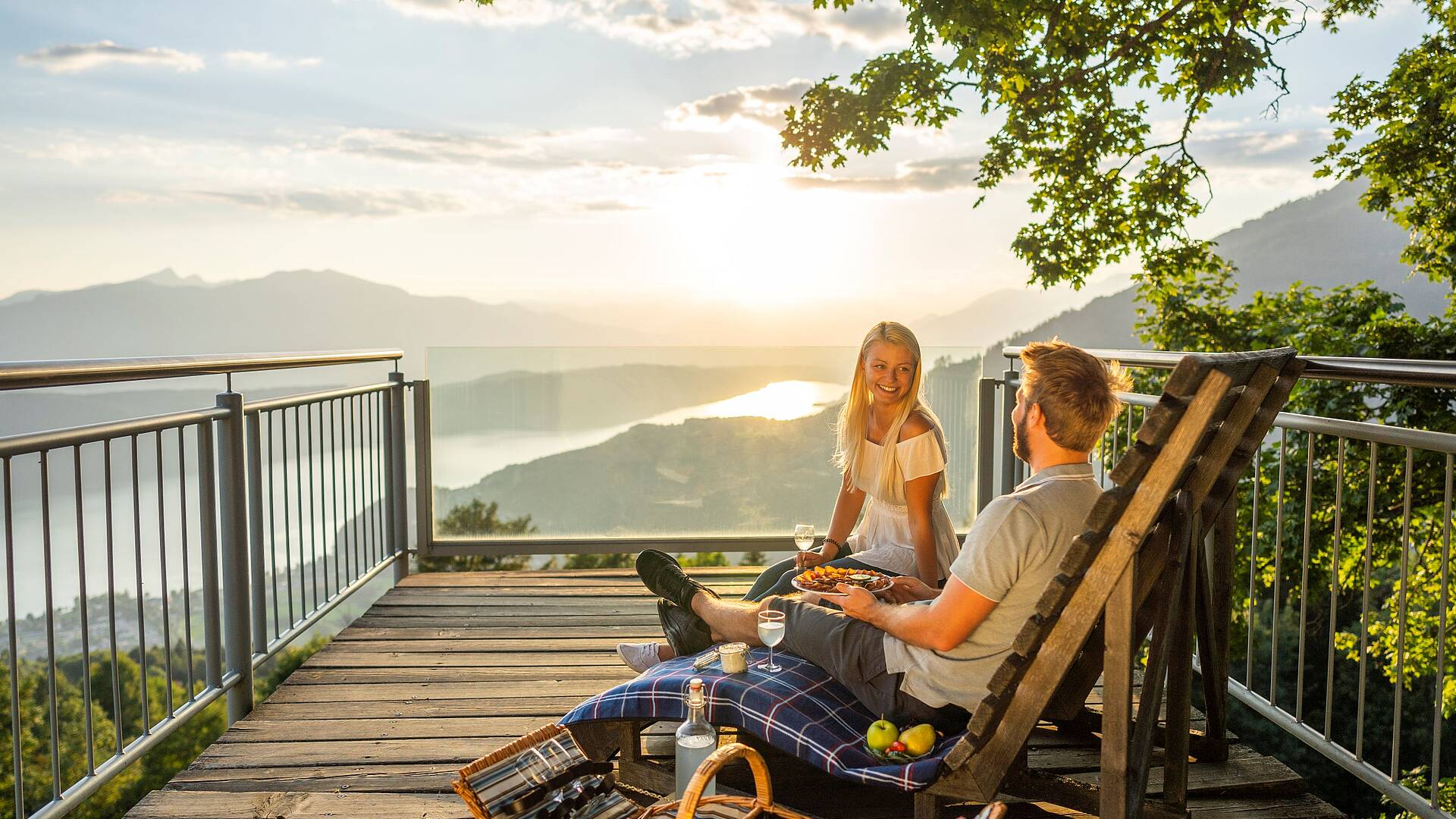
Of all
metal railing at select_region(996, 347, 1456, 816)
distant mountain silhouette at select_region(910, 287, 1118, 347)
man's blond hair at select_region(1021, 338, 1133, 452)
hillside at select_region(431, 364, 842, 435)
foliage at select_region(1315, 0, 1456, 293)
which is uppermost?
foliage at select_region(1315, 0, 1456, 293)

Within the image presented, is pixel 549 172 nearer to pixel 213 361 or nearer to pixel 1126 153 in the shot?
pixel 1126 153

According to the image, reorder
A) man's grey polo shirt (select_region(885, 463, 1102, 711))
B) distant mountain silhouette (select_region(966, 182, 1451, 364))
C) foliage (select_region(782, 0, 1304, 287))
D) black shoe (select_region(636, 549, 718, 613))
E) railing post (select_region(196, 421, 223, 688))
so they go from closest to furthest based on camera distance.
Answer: man's grey polo shirt (select_region(885, 463, 1102, 711))
railing post (select_region(196, 421, 223, 688))
black shoe (select_region(636, 549, 718, 613))
foliage (select_region(782, 0, 1304, 287))
distant mountain silhouette (select_region(966, 182, 1451, 364))

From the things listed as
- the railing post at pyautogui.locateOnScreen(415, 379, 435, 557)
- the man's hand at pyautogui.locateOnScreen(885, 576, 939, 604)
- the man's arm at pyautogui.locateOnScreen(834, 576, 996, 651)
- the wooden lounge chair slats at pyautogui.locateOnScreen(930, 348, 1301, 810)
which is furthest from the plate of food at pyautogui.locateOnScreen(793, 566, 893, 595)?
the railing post at pyautogui.locateOnScreen(415, 379, 435, 557)

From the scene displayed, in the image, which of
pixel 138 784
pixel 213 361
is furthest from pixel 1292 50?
pixel 138 784

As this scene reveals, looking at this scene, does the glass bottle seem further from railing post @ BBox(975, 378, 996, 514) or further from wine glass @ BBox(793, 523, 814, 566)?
Answer: railing post @ BBox(975, 378, 996, 514)

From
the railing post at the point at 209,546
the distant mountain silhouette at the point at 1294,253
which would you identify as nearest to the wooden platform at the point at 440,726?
the railing post at the point at 209,546

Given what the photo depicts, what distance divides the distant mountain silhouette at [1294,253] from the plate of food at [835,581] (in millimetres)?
23172

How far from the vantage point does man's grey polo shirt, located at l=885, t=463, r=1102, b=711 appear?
7.00 ft

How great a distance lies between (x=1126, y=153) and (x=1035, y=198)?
47.8 inches

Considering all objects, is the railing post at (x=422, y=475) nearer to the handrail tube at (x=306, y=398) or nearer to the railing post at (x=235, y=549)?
the handrail tube at (x=306, y=398)

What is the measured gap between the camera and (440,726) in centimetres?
320

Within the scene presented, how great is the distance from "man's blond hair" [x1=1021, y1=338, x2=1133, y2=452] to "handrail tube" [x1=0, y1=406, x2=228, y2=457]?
2263mm

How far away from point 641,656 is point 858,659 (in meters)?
1.09

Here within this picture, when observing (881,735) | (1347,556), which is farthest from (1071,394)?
(1347,556)
